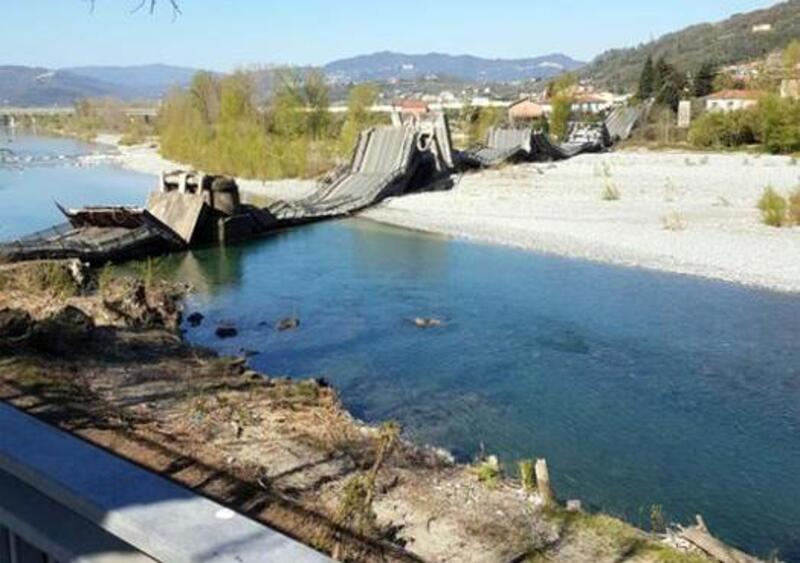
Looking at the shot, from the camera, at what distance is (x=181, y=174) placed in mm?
31234

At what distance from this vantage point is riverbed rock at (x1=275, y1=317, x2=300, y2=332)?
1781cm

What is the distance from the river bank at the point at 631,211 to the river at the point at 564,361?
5.65ft

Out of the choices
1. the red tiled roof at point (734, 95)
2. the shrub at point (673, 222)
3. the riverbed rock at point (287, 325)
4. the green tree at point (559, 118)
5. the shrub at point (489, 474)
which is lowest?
the riverbed rock at point (287, 325)

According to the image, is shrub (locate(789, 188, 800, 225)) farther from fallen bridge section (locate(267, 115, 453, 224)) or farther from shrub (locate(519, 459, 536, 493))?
shrub (locate(519, 459, 536, 493))

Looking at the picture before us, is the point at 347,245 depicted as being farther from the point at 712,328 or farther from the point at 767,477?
the point at 767,477

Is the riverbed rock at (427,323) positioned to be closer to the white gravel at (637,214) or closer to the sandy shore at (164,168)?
the white gravel at (637,214)

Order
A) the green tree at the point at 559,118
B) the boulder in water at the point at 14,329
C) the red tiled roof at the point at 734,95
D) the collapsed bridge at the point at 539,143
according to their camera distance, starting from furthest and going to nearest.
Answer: the red tiled roof at the point at 734,95, the green tree at the point at 559,118, the collapsed bridge at the point at 539,143, the boulder in water at the point at 14,329

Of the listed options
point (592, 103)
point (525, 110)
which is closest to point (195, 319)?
point (525, 110)

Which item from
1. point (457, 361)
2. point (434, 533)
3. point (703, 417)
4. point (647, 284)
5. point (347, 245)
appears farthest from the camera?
point (347, 245)

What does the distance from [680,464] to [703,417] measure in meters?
1.94

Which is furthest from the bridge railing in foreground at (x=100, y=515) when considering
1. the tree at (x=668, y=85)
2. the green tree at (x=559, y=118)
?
the tree at (x=668, y=85)

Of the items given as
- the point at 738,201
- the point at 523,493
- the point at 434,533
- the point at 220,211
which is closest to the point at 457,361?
the point at 523,493

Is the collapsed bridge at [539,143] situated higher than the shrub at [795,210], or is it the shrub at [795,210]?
the collapsed bridge at [539,143]

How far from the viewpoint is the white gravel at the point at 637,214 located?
24500mm
